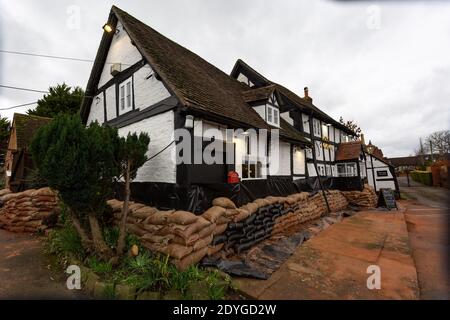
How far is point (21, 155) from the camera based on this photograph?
12422 millimetres

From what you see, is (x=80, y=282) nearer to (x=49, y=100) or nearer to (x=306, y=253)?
(x=306, y=253)

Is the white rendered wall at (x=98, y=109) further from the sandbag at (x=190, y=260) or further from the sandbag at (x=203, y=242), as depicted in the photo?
the sandbag at (x=190, y=260)

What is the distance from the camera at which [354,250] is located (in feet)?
20.0

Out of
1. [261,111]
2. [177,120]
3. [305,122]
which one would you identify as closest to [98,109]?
[177,120]

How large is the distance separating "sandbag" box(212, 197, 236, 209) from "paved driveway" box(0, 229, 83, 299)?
3.56 meters

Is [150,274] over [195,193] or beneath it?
beneath

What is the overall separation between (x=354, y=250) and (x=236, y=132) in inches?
211

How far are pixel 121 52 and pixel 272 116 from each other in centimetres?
738

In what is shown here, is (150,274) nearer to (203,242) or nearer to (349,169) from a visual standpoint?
(203,242)

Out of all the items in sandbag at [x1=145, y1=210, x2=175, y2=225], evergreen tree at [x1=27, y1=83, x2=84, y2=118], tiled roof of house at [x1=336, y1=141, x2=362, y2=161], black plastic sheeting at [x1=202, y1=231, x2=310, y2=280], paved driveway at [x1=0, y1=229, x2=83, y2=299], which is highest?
evergreen tree at [x1=27, y1=83, x2=84, y2=118]

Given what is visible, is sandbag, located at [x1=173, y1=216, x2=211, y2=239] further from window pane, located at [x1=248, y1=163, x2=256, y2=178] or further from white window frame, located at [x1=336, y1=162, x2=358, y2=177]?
white window frame, located at [x1=336, y1=162, x2=358, y2=177]

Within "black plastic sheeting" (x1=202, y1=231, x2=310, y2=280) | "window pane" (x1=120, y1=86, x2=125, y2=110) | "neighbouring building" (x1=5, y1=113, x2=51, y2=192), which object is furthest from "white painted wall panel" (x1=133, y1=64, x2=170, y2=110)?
"neighbouring building" (x1=5, y1=113, x2=51, y2=192)

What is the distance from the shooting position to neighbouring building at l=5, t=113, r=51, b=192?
39.1 ft

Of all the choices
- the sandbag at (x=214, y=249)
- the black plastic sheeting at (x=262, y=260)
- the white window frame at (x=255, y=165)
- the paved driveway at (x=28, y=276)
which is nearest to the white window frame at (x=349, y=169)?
the white window frame at (x=255, y=165)
